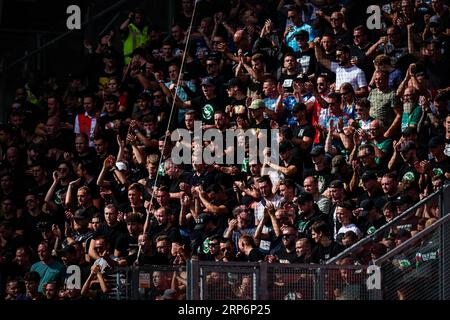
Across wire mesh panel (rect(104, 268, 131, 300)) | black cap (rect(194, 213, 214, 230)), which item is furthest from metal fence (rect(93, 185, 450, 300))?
black cap (rect(194, 213, 214, 230))

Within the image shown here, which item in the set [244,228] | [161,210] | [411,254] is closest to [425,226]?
[411,254]

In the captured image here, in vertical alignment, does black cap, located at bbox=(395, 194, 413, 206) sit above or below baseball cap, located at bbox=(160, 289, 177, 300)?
above

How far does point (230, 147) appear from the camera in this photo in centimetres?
1415

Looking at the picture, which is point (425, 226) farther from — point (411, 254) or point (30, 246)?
point (30, 246)

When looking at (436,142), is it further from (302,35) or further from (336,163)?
(302,35)

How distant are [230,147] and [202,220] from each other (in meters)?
0.96

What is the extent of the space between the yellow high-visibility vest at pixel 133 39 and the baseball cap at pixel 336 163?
15.9 feet

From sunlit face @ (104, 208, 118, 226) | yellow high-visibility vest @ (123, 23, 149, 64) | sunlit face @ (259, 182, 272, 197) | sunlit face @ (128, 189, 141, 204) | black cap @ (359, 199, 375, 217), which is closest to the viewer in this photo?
black cap @ (359, 199, 375, 217)

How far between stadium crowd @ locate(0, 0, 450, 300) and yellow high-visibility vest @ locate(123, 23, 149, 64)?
0.02 meters

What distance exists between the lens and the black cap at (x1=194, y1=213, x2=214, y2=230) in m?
13.5

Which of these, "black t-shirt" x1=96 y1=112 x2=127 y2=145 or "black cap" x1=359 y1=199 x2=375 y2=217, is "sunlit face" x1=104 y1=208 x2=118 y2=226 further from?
"black cap" x1=359 y1=199 x2=375 y2=217

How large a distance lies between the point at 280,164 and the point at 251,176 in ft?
1.22

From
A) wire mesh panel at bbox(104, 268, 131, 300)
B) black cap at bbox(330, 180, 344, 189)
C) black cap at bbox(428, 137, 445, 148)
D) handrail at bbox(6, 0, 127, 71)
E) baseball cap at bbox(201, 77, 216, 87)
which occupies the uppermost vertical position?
handrail at bbox(6, 0, 127, 71)

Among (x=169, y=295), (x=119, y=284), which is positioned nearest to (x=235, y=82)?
(x=119, y=284)
